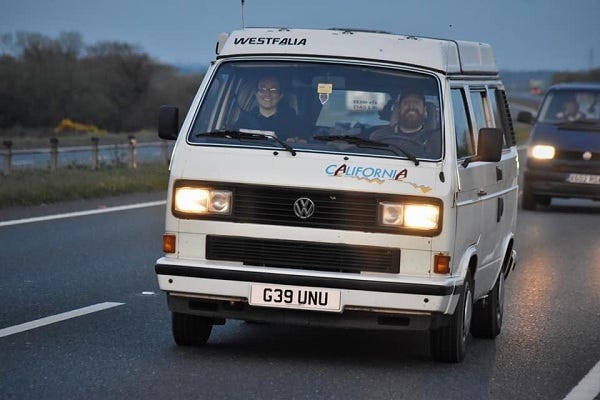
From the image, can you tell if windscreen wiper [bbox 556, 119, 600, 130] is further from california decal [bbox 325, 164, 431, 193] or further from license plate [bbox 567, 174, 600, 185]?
california decal [bbox 325, 164, 431, 193]

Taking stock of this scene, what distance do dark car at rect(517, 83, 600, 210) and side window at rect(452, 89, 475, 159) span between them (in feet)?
46.7

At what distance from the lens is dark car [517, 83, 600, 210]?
78.6ft

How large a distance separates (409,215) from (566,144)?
1594 centimetres

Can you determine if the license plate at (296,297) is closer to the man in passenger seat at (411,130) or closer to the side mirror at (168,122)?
the man in passenger seat at (411,130)

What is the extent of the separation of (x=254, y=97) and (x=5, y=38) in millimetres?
90813

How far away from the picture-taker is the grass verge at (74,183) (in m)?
22.9

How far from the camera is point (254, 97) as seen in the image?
30.8 ft

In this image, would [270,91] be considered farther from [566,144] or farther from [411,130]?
[566,144]

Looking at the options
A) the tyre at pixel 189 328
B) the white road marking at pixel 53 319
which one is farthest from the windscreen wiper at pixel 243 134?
the white road marking at pixel 53 319

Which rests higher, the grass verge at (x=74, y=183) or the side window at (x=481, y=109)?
the side window at (x=481, y=109)

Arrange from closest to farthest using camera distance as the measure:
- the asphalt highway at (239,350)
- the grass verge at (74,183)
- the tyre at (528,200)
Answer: the asphalt highway at (239,350), the grass verge at (74,183), the tyre at (528,200)

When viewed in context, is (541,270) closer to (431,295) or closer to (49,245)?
(49,245)

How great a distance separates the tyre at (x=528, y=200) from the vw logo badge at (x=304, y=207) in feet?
53.5

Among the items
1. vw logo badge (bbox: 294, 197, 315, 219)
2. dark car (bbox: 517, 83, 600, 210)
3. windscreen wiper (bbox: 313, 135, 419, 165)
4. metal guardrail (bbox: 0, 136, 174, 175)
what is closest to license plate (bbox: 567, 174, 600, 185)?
dark car (bbox: 517, 83, 600, 210)
